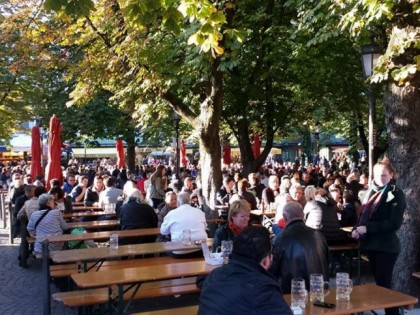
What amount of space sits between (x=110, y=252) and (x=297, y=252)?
2.98 m

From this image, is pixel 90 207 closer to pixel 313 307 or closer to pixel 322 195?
pixel 322 195

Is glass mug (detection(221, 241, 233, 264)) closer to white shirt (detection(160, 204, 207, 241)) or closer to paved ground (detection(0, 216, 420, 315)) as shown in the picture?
white shirt (detection(160, 204, 207, 241))

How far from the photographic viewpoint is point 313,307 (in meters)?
4.43

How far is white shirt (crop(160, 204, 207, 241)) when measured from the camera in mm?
8227

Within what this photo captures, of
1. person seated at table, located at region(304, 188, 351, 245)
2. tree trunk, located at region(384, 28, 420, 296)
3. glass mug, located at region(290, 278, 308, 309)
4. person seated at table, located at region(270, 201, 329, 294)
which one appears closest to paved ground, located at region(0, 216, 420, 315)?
tree trunk, located at region(384, 28, 420, 296)

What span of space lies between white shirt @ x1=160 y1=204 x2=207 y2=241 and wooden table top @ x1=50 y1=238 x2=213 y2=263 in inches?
12.7

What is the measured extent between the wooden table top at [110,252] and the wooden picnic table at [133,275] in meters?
0.62

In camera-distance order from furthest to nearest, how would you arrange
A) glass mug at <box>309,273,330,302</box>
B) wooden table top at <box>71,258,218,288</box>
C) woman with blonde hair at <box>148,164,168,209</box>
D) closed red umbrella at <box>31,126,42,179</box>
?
closed red umbrella at <box>31,126,42,179</box>, woman with blonde hair at <box>148,164,168,209</box>, wooden table top at <box>71,258,218,288</box>, glass mug at <box>309,273,330,302</box>

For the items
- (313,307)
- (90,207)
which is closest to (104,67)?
(90,207)

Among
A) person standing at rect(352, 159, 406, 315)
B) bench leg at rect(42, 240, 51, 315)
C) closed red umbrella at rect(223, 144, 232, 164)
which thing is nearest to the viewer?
person standing at rect(352, 159, 406, 315)

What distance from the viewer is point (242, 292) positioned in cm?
320

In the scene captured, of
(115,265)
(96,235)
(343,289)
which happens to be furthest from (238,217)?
(96,235)

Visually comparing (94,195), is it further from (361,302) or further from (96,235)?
(361,302)

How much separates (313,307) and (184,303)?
4074 millimetres
